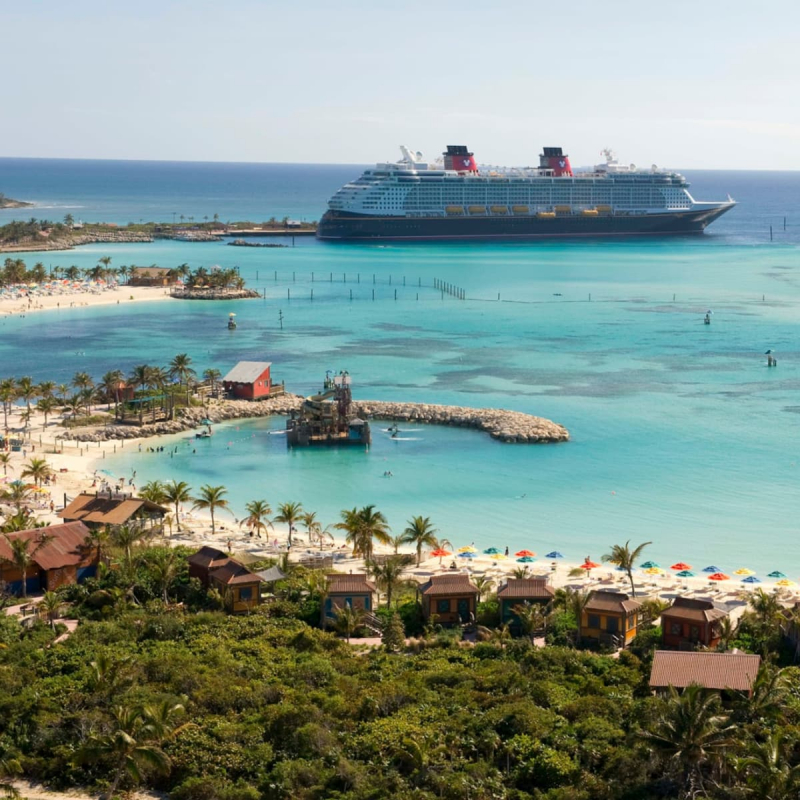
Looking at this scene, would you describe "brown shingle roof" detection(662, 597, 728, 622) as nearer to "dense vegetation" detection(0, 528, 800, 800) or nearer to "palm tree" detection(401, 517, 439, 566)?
"dense vegetation" detection(0, 528, 800, 800)

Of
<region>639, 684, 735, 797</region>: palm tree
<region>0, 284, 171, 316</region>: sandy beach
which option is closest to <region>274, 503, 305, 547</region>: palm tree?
<region>639, 684, 735, 797</region>: palm tree

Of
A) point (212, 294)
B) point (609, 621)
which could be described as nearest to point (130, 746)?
point (609, 621)

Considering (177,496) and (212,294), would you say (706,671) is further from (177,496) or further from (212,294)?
(212,294)

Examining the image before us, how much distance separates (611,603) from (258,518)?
45.5 feet

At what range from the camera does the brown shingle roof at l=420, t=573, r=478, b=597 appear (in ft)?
98.6

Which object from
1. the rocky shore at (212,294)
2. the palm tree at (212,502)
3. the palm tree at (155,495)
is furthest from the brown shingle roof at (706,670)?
the rocky shore at (212,294)

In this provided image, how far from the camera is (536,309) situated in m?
93.7

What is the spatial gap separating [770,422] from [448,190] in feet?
324

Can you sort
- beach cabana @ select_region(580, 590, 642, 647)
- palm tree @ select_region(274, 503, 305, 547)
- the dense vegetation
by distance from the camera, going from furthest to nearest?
palm tree @ select_region(274, 503, 305, 547), beach cabana @ select_region(580, 590, 642, 647), the dense vegetation

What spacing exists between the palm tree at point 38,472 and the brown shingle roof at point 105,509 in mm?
5162

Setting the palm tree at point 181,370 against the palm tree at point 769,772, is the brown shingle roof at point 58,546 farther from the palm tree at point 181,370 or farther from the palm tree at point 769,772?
the palm tree at point 181,370

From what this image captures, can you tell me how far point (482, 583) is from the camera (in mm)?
32312

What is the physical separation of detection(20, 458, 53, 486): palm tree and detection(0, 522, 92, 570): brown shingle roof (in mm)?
8639

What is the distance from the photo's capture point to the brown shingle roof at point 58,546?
32469 mm
